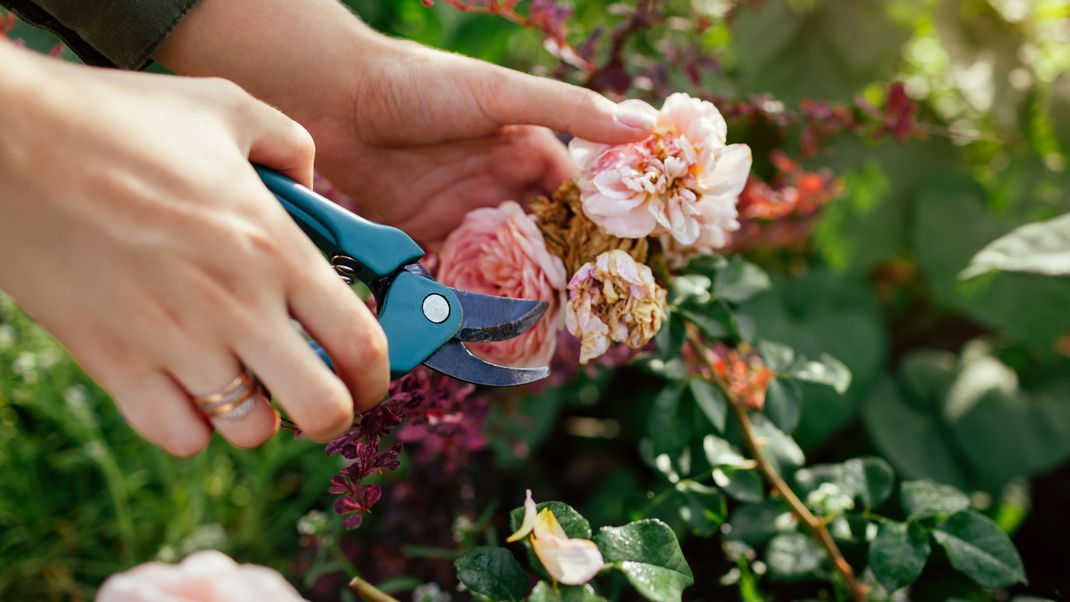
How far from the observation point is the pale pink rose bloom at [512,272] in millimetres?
1050

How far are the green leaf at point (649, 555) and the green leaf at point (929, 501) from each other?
388 mm

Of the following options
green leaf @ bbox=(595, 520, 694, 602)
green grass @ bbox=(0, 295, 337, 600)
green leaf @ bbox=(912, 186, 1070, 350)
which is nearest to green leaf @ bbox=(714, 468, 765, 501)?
green leaf @ bbox=(595, 520, 694, 602)

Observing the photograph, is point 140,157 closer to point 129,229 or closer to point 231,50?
point 129,229

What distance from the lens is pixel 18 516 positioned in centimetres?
163

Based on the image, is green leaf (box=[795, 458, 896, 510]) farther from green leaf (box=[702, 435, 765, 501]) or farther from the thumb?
the thumb

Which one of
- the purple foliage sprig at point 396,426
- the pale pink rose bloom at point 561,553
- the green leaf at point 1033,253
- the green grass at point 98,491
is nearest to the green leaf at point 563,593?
the pale pink rose bloom at point 561,553

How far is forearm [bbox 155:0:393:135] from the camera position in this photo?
1.25m

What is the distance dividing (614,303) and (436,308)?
0.22 m

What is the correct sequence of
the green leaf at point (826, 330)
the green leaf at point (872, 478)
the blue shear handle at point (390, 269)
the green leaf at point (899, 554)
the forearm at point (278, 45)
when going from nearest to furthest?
the blue shear handle at point (390, 269), the green leaf at point (899, 554), the green leaf at point (872, 478), the forearm at point (278, 45), the green leaf at point (826, 330)

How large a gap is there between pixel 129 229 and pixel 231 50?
68cm

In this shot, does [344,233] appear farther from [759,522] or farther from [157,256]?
[759,522]

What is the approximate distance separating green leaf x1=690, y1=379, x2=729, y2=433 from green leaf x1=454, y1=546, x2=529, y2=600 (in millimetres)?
347

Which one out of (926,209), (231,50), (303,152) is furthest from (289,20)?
(926,209)

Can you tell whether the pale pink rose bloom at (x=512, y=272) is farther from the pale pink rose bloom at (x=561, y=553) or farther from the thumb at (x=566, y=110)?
the pale pink rose bloom at (x=561, y=553)
